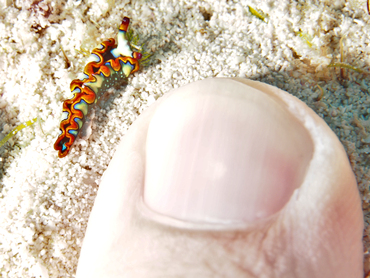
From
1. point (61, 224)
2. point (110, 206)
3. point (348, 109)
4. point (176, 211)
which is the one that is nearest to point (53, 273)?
point (61, 224)

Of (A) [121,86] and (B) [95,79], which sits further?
(A) [121,86]

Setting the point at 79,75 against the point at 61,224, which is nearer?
the point at 61,224

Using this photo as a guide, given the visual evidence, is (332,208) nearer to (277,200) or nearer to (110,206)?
(277,200)
